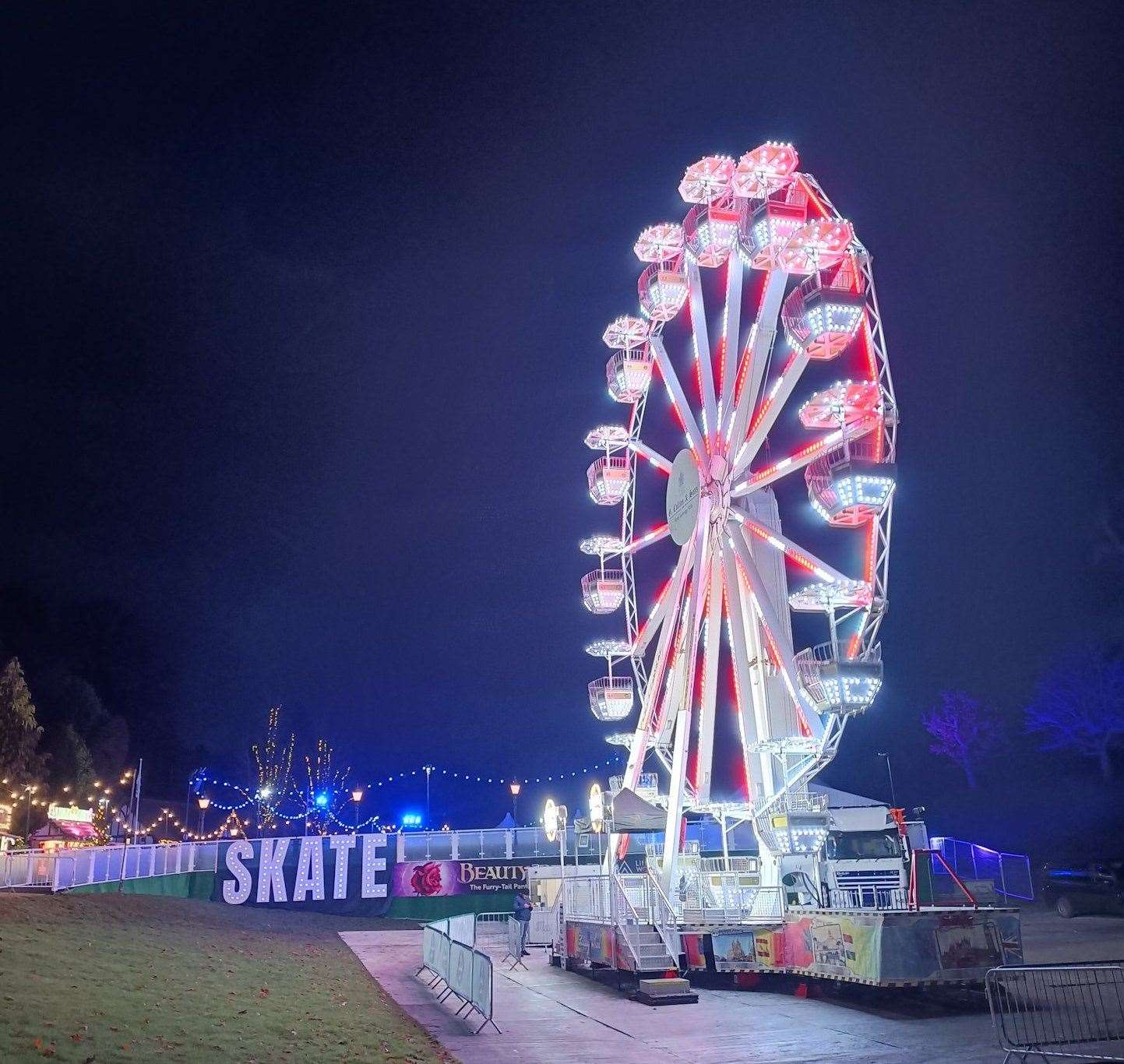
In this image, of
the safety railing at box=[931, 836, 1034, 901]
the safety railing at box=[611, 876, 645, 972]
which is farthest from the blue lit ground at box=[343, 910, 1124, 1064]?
the safety railing at box=[931, 836, 1034, 901]

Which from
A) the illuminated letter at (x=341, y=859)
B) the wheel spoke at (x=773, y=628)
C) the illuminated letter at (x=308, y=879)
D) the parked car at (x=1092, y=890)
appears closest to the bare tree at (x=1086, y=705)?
the parked car at (x=1092, y=890)

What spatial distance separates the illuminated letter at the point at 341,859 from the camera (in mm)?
37969

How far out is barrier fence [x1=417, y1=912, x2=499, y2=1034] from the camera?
43.4 ft

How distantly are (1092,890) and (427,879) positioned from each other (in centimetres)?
2291

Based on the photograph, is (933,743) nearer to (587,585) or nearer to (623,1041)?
(587,585)

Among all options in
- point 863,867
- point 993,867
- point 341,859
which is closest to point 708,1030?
point 863,867

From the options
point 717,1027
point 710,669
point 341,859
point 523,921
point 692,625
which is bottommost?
point 717,1027

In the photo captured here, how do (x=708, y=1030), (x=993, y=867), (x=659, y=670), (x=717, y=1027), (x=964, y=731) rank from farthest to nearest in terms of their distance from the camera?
(x=964, y=731), (x=993, y=867), (x=659, y=670), (x=717, y=1027), (x=708, y=1030)

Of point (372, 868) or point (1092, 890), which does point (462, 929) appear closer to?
point (1092, 890)

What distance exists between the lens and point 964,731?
54.6 meters

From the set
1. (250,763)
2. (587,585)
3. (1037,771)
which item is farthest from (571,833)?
(250,763)

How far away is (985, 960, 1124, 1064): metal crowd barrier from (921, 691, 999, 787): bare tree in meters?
43.0

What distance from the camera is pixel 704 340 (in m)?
26.3

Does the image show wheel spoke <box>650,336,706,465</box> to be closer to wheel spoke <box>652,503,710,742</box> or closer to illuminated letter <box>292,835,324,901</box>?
wheel spoke <box>652,503,710,742</box>
